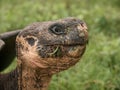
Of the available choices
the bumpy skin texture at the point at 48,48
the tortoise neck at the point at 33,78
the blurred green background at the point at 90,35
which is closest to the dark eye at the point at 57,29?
the bumpy skin texture at the point at 48,48

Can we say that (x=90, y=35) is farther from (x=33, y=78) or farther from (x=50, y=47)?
(x=50, y=47)

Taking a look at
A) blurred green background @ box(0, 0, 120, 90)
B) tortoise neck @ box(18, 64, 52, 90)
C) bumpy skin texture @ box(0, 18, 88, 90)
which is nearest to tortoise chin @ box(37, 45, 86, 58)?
bumpy skin texture @ box(0, 18, 88, 90)

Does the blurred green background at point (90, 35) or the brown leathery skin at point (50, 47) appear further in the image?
the blurred green background at point (90, 35)

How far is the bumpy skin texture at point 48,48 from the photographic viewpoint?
258cm

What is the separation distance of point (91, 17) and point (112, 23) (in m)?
0.28

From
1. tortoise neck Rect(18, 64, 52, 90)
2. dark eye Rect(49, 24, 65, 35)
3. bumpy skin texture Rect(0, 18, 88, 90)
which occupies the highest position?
dark eye Rect(49, 24, 65, 35)

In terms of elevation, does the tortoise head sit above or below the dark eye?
below

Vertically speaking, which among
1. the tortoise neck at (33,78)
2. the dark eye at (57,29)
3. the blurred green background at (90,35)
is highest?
the dark eye at (57,29)

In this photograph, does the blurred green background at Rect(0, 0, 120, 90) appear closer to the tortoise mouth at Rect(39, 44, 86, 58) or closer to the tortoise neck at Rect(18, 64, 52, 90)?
the tortoise neck at Rect(18, 64, 52, 90)

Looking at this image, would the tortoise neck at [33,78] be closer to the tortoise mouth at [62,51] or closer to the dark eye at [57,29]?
the tortoise mouth at [62,51]

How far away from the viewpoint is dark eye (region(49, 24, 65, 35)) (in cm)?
259

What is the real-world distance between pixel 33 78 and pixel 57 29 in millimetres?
402

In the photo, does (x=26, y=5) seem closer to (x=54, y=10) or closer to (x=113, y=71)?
(x=54, y=10)

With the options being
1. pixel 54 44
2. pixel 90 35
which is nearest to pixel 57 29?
pixel 54 44
